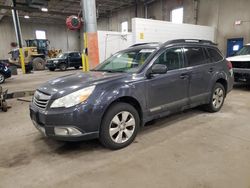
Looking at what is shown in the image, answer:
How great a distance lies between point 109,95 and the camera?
243cm

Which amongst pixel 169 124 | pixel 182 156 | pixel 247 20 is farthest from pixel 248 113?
pixel 247 20

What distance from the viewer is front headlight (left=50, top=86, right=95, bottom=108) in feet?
7.55

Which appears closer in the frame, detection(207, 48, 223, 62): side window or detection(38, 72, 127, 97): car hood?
detection(38, 72, 127, 97): car hood

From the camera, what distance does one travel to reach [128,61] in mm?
3293

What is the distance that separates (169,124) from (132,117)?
1076 millimetres

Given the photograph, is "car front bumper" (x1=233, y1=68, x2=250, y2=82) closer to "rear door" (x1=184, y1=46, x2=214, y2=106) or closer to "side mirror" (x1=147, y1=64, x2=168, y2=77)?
"rear door" (x1=184, y1=46, x2=214, y2=106)

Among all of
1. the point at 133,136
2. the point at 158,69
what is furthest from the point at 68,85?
the point at 158,69

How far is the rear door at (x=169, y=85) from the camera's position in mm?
2895

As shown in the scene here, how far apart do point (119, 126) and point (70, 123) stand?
2.19ft

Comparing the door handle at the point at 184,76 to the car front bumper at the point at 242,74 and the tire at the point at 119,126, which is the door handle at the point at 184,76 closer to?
the tire at the point at 119,126

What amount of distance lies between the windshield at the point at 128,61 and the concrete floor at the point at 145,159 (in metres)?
1.12

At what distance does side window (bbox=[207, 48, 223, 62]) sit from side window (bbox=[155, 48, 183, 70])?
37.3 inches

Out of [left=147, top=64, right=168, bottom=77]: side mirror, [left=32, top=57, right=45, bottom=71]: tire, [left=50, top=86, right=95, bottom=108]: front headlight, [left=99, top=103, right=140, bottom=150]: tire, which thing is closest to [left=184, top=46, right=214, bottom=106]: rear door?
[left=147, top=64, right=168, bottom=77]: side mirror

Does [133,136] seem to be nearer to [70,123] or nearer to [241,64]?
[70,123]
